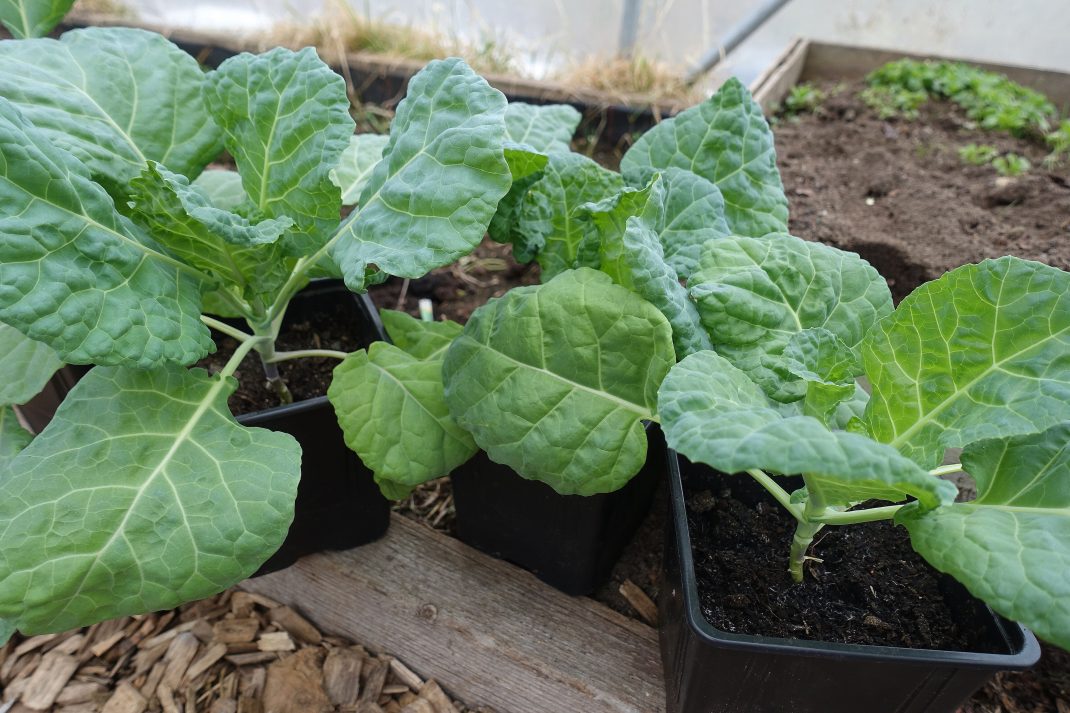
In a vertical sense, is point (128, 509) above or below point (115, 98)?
below

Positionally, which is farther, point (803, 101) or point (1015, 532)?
point (803, 101)

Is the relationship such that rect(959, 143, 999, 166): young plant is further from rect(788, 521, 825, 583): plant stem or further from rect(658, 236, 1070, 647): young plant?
rect(788, 521, 825, 583): plant stem

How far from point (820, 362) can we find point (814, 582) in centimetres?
35

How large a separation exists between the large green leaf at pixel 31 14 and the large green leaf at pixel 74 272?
56 centimetres

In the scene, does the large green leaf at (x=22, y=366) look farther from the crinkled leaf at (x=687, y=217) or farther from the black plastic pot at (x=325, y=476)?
the crinkled leaf at (x=687, y=217)

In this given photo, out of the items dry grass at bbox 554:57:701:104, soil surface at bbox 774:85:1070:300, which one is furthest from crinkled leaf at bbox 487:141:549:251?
dry grass at bbox 554:57:701:104

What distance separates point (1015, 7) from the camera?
2891 mm

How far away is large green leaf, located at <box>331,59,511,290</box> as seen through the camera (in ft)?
3.33

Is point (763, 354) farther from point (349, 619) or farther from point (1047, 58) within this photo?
point (1047, 58)

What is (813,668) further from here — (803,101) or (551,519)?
(803,101)

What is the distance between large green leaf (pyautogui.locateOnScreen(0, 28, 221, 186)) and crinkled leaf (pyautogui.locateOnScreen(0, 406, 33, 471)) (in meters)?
0.43

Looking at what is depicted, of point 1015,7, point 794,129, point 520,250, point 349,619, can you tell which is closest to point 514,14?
point 794,129

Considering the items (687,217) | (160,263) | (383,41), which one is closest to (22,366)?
(160,263)

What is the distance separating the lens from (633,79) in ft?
8.95
